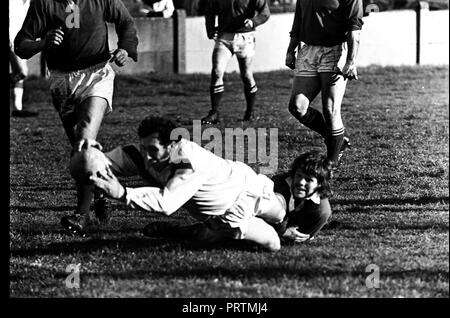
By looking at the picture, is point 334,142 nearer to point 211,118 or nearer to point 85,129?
point 85,129

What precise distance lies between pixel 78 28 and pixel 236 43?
19.8 ft

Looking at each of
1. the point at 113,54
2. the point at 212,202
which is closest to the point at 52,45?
the point at 113,54

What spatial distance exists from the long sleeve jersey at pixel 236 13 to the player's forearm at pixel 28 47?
6092mm

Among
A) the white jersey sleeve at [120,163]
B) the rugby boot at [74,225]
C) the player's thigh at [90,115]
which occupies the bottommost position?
the rugby boot at [74,225]

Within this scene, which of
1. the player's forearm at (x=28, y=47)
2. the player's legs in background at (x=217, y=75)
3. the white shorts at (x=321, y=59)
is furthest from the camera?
the player's legs in background at (x=217, y=75)

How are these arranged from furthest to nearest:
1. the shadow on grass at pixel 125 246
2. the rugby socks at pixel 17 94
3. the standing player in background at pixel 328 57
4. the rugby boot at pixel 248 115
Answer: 1. the rugby socks at pixel 17 94
2. the rugby boot at pixel 248 115
3. the standing player in background at pixel 328 57
4. the shadow on grass at pixel 125 246

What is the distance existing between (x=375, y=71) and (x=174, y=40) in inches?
148

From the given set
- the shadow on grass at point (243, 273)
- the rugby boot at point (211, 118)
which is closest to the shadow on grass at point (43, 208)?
the shadow on grass at point (243, 273)

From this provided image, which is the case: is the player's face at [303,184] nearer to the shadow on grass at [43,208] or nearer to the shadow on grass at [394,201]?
the shadow on grass at [394,201]

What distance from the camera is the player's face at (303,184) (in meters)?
7.05

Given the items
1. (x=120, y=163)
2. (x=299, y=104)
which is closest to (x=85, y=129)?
(x=120, y=163)

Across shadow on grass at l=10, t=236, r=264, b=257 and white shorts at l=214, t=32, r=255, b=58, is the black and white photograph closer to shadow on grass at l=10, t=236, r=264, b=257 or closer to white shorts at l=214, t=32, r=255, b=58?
shadow on grass at l=10, t=236, r=264, b=257

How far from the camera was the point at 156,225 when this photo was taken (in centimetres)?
707

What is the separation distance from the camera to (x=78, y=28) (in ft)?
26.3
